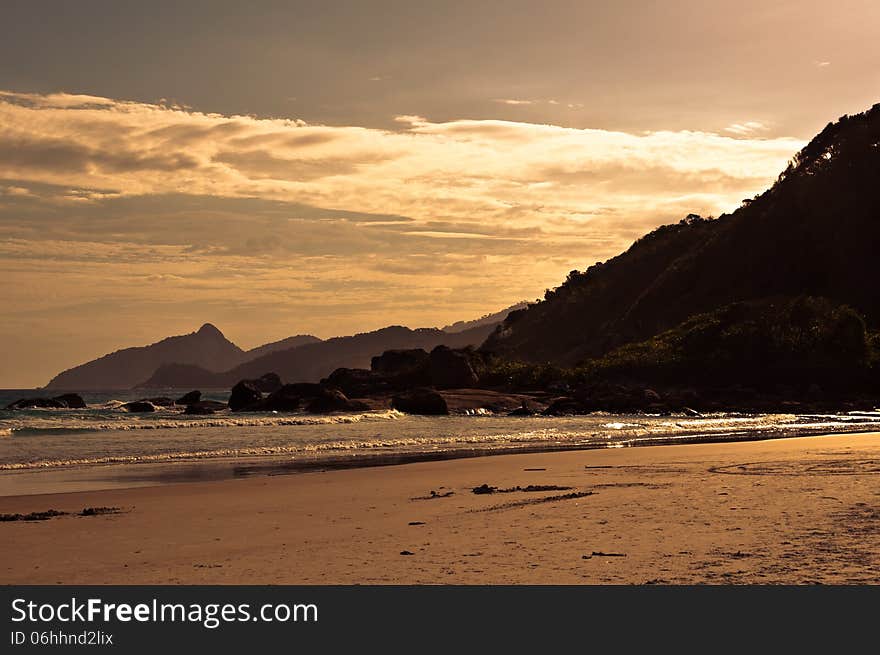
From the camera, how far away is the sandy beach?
1009 centimetres

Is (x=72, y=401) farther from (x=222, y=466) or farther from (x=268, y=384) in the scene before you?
(x=222, y=466)

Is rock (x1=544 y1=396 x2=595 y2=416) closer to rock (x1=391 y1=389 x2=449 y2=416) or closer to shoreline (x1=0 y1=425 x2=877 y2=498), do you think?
rock (x1=391 y1=389 x2=449 y2=416)

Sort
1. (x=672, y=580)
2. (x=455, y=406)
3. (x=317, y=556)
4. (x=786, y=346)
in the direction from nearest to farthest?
(x=672, y=580), (x=317, y=556), (x=455, y=406), (x=786, y=346)

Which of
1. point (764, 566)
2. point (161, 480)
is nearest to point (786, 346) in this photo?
point (161, 480)

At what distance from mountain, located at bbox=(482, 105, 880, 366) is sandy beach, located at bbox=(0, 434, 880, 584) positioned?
100321mm

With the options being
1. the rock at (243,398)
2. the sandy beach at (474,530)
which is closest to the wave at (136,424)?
the rock at (243,398)

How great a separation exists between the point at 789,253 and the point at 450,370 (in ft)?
196

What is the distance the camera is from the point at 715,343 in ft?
308

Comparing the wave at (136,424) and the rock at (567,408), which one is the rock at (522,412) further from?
the wave at (136,424)

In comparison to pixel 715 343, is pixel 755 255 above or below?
above

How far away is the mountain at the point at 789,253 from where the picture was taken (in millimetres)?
121312
